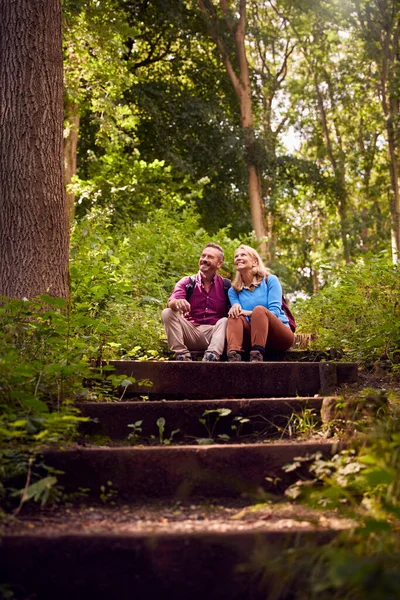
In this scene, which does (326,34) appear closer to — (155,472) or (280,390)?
(280,390)

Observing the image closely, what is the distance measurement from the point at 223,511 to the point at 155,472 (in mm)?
442

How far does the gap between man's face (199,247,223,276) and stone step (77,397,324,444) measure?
235 centimetres

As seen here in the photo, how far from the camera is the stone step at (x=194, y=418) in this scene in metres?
4.33

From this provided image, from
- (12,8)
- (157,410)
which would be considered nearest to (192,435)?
(157,410)

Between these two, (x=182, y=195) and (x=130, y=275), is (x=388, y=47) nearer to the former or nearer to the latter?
(x=182, y=195)

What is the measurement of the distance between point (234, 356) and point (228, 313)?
1.79ft

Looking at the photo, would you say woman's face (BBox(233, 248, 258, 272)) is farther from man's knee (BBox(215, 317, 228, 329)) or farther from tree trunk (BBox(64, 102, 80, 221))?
tree trunk (BBox(64, 102, 80, 221))

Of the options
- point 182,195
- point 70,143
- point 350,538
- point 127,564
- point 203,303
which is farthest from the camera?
point 182,195

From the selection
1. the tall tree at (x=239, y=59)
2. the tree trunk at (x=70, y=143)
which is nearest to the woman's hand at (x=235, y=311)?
the tree trunk at (x=70, y=143)

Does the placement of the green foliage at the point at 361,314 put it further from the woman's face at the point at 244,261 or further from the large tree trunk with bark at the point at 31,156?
the large tree trunk with bark at the point at 31,156

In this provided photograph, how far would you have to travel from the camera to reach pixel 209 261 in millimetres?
6594

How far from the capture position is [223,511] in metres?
3.39

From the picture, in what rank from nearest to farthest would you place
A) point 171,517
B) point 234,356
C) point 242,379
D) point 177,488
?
point 171,517
point 177,488
point 242,379
point 234,356

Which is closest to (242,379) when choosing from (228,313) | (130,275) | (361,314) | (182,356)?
(182,356)
